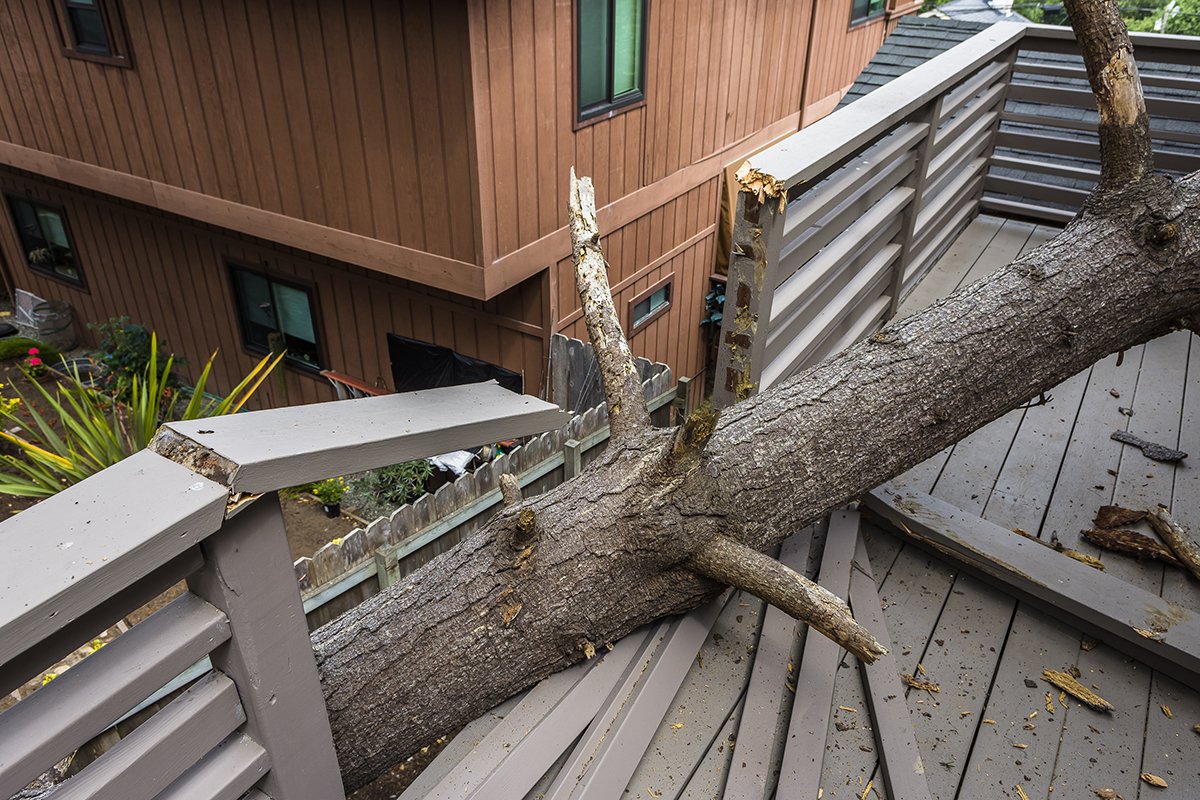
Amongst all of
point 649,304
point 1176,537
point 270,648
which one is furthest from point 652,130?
point 270,648

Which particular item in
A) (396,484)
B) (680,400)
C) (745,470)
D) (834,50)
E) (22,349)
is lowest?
(22,349)

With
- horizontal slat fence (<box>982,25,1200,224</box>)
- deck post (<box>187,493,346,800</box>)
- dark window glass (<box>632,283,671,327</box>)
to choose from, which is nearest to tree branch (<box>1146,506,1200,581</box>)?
deck post (<box>187,493,346,800</box>)

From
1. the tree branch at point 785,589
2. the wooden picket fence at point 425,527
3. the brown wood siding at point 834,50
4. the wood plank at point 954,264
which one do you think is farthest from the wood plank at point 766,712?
the brown wood siding at point 834,50

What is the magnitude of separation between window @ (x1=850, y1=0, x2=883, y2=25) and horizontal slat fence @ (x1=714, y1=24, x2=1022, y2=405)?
580cm

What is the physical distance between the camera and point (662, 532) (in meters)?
1.97

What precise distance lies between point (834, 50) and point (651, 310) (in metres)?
4.55

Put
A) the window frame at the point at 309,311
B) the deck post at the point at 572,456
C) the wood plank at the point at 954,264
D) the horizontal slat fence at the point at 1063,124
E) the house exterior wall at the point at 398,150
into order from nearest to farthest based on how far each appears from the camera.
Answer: the deck post at the point at 572,456, the wood plank at the point at 954,264, the horizontal slat fence at the point at 1063,124, the house exterior wall at the point at 398,150, the window frame at the point at 309,311

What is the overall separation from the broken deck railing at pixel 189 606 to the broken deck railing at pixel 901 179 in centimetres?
138

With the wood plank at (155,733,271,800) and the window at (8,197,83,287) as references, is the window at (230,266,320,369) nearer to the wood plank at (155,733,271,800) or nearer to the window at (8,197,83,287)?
the window at (8,197,83,287)

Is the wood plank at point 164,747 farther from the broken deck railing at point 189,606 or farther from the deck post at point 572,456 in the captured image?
the deck post at point 572,456

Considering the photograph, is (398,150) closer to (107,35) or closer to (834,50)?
(107,35)

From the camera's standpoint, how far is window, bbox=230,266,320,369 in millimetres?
7224

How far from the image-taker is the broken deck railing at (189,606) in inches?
35.7

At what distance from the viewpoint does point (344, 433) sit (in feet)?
3.96
